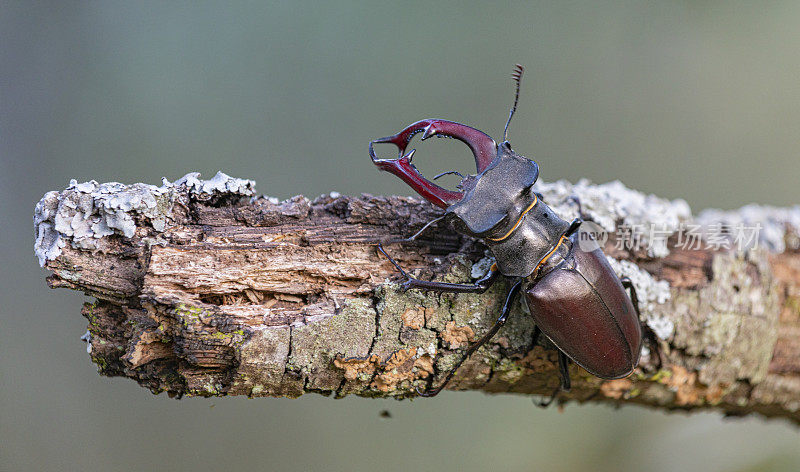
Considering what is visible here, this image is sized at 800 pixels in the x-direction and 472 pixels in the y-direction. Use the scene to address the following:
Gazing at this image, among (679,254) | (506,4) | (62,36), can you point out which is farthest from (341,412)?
(506,4)

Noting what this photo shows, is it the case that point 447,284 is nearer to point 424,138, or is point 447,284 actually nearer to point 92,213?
point 424,138

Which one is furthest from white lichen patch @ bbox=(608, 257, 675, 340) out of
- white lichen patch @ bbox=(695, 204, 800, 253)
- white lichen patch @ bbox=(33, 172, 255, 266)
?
white lichen patch @ bbox=(33, 172, 255, 266)

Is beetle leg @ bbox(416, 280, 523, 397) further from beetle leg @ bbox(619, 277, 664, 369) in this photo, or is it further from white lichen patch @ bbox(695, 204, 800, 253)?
white lichen patch @ bbox(695, 204, 800, 253)

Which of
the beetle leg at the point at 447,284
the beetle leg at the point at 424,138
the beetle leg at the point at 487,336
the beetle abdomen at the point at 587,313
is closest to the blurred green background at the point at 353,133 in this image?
the beetle leg at the point at 424,138

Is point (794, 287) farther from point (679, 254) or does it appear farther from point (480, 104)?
point (480, 104)

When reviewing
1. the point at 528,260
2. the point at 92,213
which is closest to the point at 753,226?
the point at 528,260
